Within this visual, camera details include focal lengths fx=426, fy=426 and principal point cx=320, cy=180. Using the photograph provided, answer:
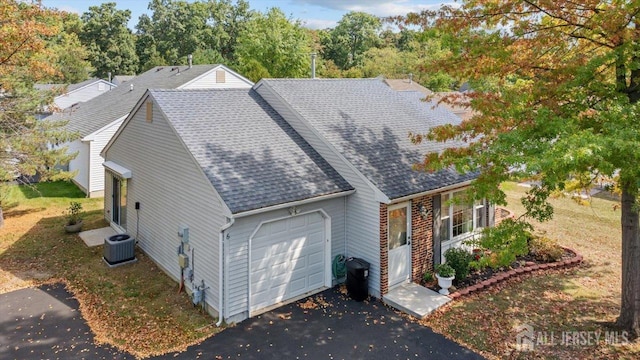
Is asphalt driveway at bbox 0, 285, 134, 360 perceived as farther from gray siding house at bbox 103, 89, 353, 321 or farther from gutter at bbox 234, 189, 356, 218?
gutter at bbox 234, 189, 356, 218

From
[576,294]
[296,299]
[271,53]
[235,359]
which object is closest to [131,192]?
[296,299]

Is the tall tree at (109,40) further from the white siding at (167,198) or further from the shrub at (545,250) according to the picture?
the shrub at (545,250)

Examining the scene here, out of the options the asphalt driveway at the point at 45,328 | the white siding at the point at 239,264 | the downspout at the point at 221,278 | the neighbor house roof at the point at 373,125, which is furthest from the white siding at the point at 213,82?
the downspout at the point at 221,278

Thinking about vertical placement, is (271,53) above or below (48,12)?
above

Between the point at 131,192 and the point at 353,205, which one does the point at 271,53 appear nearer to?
the point at 131,192

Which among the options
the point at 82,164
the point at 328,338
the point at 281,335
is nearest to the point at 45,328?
the point at 281,335

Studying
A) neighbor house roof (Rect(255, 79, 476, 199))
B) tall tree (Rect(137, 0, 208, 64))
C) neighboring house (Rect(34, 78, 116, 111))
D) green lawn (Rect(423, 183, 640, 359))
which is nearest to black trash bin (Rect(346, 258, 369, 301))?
green lawn (Rect(423, 183, 640, 359))

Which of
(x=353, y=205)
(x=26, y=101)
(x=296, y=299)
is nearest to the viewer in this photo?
(x=296, y=299)
